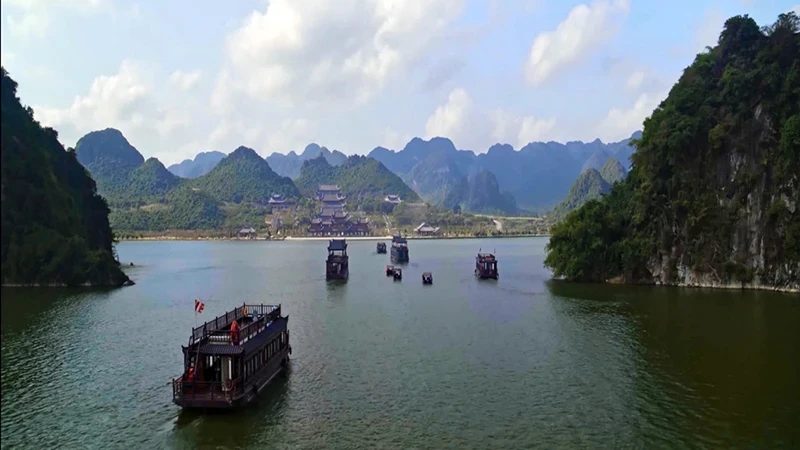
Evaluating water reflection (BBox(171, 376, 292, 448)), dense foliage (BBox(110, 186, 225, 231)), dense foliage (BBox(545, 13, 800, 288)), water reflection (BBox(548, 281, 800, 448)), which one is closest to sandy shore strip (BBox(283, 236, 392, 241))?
dense foliage (BBox(110, 186, 225, 231))

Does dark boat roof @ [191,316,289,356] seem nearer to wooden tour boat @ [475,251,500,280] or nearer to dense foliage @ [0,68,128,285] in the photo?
dense foliage @ [0,68,128,285]

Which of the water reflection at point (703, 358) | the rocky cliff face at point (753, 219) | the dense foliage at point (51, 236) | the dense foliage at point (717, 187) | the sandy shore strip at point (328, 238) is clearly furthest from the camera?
the sandy shore strip at point (328, 238)

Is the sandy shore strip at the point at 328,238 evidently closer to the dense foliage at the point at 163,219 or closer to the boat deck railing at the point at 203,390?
the dense foliage at the point at 163,219

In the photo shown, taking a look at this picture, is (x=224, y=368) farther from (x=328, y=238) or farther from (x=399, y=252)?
(x=328, y=238)

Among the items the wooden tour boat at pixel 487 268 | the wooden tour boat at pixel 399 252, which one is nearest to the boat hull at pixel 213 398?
the wooden tour boat at pixel 487 268

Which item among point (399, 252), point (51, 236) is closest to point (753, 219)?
point (399, 252)

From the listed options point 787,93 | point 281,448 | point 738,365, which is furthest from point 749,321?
point 281,448
